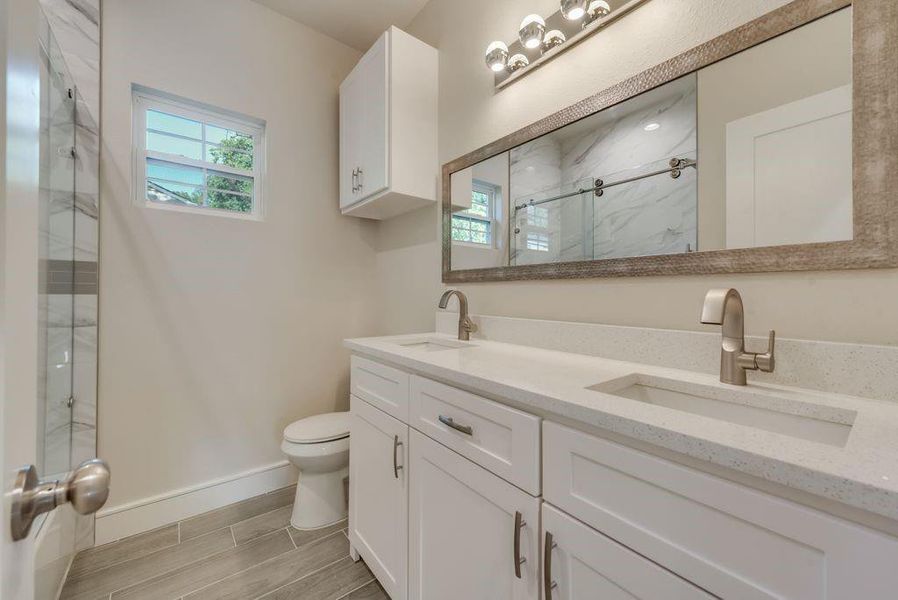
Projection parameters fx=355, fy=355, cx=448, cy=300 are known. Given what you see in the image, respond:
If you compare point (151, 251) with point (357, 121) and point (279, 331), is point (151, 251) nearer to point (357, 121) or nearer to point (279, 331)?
point (279, 331)

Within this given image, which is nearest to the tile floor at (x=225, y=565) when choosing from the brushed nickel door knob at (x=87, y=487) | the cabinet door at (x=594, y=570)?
the cabinet door at (x=594, y=570)

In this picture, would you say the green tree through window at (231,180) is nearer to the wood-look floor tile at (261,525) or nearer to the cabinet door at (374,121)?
the cabinet door at (374,121)

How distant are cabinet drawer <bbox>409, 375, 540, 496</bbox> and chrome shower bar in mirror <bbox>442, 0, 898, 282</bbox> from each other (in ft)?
2.16

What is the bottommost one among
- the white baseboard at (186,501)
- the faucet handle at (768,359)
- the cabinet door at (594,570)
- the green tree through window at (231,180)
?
the white baseboard at (186,501)

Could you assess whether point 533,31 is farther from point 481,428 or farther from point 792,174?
point 481,428

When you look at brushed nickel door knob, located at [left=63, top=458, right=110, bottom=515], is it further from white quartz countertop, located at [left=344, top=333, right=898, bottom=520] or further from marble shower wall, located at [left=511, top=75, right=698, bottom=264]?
marble shower wall, located at [left=511, top=75, right=698, bottom=264]

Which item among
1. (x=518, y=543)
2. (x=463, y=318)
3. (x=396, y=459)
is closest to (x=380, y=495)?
(x=396, y=459)

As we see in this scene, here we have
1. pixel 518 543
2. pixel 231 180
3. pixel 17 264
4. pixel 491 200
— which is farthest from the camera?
pixel 231 180

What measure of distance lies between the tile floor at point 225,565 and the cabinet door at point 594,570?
0.98m

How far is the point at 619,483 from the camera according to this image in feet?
2.04

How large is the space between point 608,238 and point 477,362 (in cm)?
62

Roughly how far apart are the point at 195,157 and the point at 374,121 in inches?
40.2

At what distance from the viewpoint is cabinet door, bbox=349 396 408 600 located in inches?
46.5

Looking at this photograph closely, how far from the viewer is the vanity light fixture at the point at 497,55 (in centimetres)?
152
